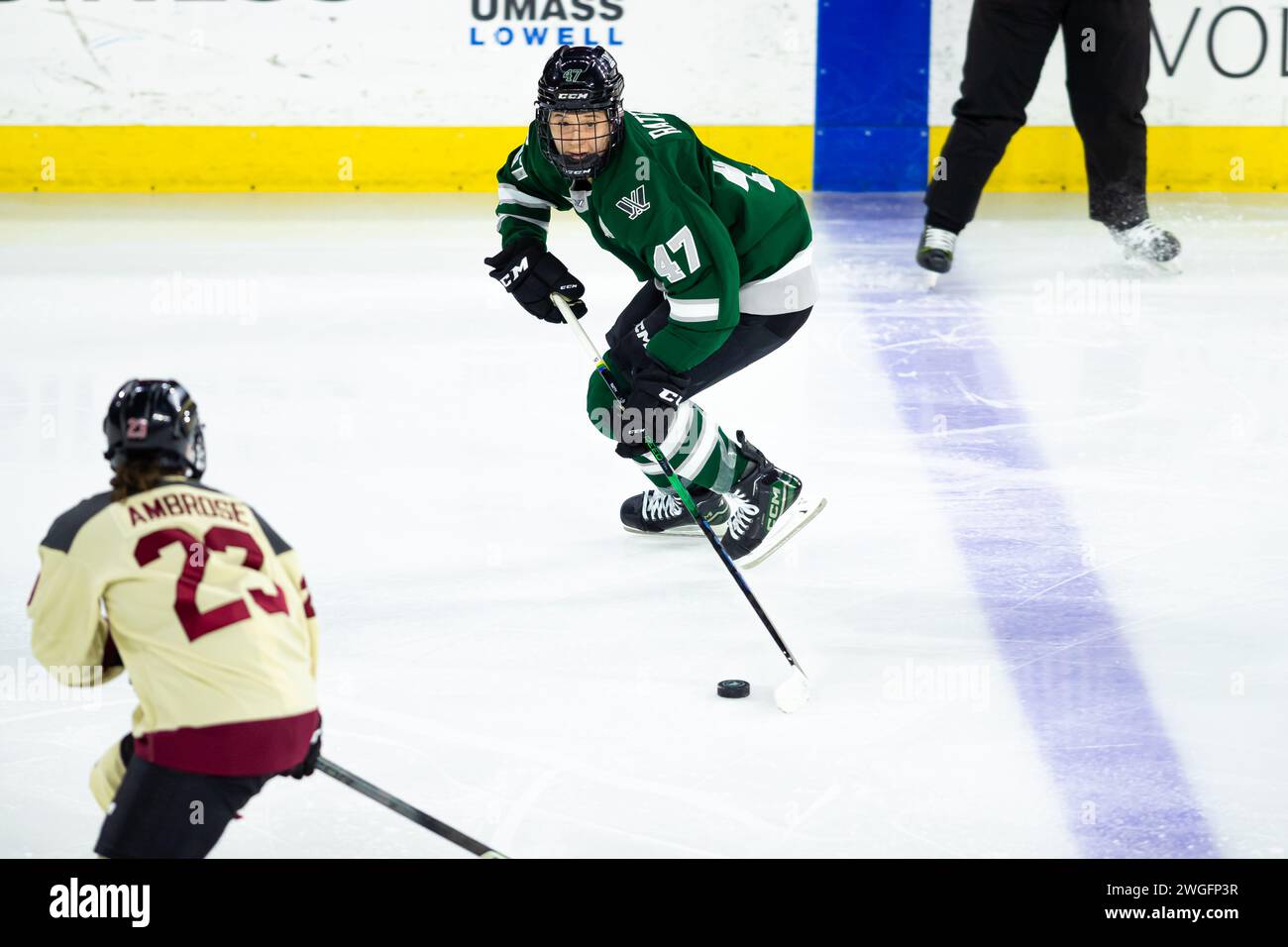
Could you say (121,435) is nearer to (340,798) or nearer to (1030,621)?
(340,798)

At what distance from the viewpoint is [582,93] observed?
325 cm

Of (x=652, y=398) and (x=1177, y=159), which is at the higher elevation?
(x=652, y=398)

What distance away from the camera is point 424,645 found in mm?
3320

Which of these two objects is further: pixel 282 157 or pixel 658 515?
pixel 282 157

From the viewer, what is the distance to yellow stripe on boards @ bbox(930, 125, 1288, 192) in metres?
8.07

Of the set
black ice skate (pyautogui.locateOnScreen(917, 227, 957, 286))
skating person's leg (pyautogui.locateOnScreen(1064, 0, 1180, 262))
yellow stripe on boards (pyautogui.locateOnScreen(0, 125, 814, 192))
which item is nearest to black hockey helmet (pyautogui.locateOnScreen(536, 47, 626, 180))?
black ice skate (pyautogui.locateOnScreen(917, 227, 957, 286))

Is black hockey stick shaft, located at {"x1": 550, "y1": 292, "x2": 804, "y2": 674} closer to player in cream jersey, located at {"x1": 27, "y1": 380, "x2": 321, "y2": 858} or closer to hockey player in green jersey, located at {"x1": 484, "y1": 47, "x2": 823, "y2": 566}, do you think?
hockey player in green jersey, located at {"x1": 484, "y1": 47, "x2": 823, "y2": 566}

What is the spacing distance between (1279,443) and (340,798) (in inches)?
114

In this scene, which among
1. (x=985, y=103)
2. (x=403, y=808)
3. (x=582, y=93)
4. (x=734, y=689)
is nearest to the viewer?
(x=403, y=808)

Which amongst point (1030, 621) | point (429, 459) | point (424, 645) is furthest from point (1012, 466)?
point (424, 645)

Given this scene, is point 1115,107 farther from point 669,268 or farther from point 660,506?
point 669,268

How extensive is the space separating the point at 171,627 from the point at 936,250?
4617 mm

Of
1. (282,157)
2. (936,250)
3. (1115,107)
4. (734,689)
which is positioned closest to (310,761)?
(734,689)

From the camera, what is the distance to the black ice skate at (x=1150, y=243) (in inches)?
251
